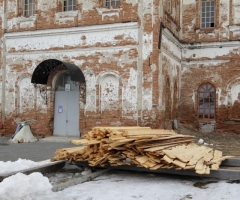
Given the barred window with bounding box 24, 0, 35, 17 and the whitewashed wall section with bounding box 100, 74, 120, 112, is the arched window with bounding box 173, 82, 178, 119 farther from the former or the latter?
the barred window with bounding box 24, 0, 35, 17

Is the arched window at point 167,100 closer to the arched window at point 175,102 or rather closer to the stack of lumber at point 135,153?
the arched window at point 175,102

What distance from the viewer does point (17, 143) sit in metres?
12.8

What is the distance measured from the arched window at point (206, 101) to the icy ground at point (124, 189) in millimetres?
9872

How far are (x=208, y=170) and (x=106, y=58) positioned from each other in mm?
7580

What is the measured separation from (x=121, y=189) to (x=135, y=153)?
983 mm

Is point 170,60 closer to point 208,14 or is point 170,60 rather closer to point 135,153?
point 208,14

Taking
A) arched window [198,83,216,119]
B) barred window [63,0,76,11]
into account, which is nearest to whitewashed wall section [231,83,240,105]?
arched window [198,83,216,119]

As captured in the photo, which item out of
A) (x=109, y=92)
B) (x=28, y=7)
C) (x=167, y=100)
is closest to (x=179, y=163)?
(x=109, y=92)

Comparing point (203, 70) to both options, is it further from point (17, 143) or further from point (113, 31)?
point (17, 143)

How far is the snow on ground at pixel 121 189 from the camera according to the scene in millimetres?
5555

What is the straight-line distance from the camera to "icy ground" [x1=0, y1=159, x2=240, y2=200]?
18.2 ft

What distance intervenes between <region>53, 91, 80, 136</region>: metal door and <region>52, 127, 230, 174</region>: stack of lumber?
6.35m

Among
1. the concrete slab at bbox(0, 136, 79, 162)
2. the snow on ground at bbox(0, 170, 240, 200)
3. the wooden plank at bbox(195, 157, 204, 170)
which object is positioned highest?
the wooden plank at bbox(195, 157, 204, 170)

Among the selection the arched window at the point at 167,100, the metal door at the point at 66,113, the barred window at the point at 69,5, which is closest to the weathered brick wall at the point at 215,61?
the arched window at the point at 167,100
